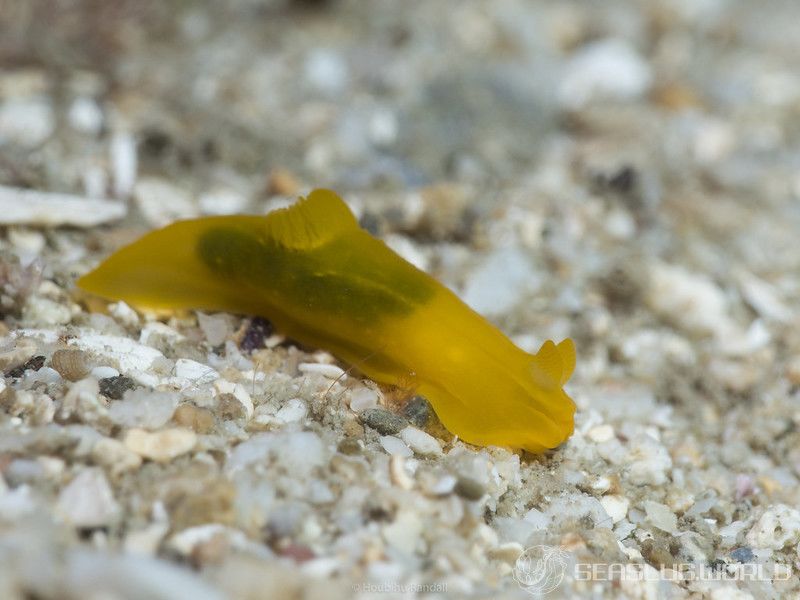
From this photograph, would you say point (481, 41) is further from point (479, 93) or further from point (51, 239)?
point (51, 239)

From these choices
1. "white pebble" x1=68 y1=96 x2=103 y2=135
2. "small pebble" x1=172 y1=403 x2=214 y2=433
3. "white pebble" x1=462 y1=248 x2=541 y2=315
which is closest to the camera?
"small pebble" x1=172 y1=403 x2=214 y2=433

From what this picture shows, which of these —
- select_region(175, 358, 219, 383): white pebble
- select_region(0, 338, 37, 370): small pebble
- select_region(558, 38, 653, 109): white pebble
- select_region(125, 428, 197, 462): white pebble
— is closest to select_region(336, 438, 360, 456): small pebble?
select_region(125, 428, 197, 462): white pebble

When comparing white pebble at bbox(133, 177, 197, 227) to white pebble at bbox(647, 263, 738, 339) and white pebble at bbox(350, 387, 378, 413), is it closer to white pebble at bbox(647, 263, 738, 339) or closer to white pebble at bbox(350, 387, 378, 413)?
white pebble at bbox(350, 387, 378, 413)

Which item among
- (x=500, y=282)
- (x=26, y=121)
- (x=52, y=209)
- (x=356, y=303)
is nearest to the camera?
(x=356, y=303)

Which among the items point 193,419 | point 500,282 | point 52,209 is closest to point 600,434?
point 500,282

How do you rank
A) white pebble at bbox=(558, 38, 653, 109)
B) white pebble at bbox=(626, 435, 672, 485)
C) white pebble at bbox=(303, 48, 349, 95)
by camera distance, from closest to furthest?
→ white pebble at bbox=(626, 435, 672, 485), white pebble at bbox=(303, 48, 349, 95), white pebble at bbox=(558, 38, 653, 109)

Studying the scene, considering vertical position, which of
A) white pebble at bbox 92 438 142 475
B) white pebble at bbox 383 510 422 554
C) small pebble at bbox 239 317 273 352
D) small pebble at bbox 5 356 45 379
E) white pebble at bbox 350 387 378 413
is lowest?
white pebble at bbox 92 438 142 475

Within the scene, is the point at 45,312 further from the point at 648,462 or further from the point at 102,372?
the point at 648,462
